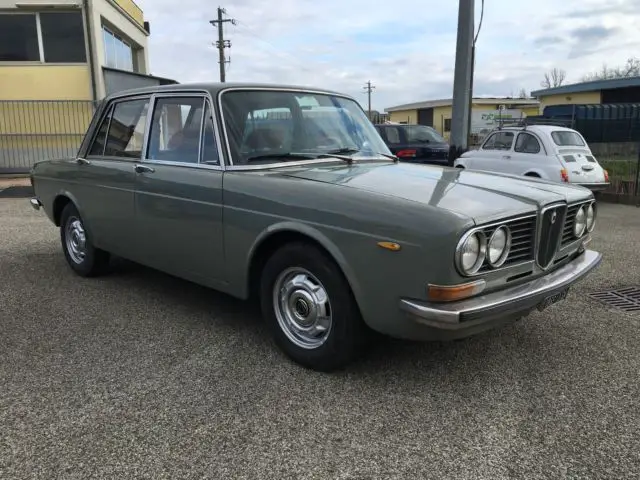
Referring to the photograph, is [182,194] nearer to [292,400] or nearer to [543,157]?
[292,400]

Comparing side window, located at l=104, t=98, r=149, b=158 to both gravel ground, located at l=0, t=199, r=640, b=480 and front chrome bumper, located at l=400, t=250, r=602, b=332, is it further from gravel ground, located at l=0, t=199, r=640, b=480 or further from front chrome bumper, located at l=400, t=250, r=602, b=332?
front chrome bumper, located at l=400, t=250, r=602, b=332

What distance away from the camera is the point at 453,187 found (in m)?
3.41

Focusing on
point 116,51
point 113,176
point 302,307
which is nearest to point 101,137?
point 113,176

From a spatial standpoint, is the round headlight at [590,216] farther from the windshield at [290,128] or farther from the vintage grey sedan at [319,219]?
the windshield at [290,128]

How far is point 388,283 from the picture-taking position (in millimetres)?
2902

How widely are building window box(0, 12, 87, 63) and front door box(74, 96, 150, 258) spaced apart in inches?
502

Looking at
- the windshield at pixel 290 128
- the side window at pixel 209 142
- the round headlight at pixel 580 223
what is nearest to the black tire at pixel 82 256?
the side window at pixel 209 142

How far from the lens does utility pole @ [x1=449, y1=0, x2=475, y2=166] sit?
10516 mm

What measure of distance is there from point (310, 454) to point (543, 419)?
1238mm

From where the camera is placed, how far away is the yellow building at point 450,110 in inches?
1795

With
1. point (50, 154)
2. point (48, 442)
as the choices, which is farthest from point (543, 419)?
point (50, 154)

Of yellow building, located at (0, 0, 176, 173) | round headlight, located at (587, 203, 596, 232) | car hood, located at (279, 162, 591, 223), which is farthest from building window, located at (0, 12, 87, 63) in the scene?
round headlight, located at (587, 203, 596, 232)

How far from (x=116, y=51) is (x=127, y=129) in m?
15.8

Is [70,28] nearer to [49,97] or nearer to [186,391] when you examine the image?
[49,97]
